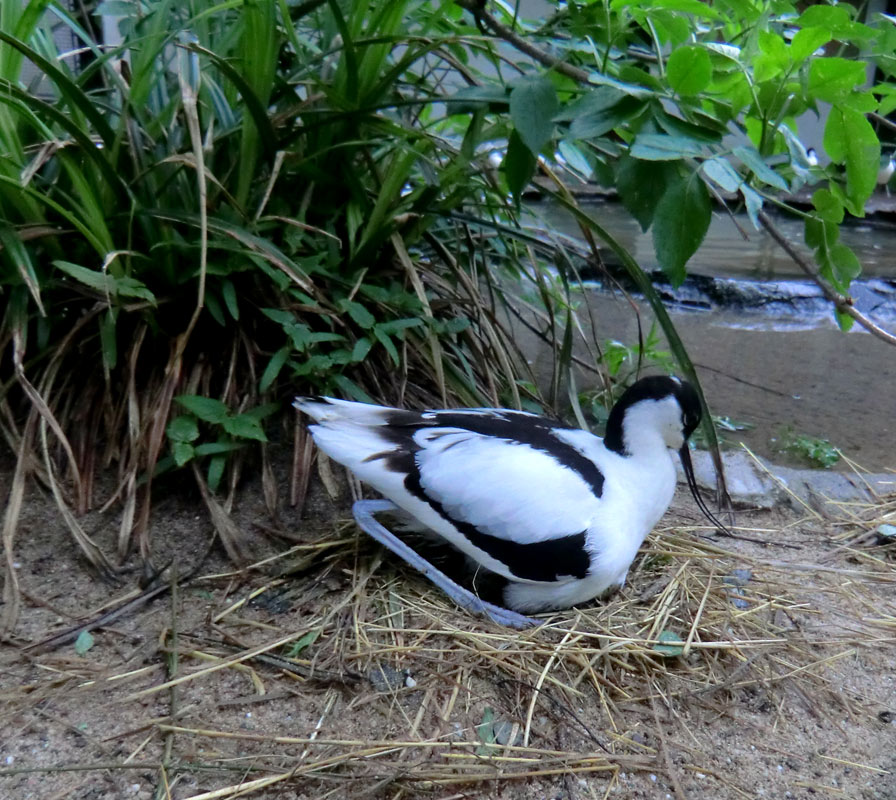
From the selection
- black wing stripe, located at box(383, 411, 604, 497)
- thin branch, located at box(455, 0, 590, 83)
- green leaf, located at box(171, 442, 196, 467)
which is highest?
thin branch, located at box(455, 0, 590, 83)

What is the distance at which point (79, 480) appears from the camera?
2.23 metres

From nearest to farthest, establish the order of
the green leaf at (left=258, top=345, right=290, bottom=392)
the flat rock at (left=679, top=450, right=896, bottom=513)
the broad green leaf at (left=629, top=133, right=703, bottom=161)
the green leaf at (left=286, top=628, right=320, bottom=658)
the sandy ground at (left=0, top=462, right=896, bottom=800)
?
the broad green leaf at (left=629, top=133, right=703, bottom=161) → the sandy ground at (left=0, top=462, right=896, bottom=800) → the green leaf at (left=286, top=628, right=320, bottom=658) → the green leaf at (left=258, top=345, right=290, bottom=392) → the flat rock at (left=679, top=450, right=896, bottom=513)

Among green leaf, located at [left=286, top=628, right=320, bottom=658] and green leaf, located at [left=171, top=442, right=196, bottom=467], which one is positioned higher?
green leaf, located at [left=171, top=442, right=196, bottom=467]

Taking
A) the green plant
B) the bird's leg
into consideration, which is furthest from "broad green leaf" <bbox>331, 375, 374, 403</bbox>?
the bird's leg

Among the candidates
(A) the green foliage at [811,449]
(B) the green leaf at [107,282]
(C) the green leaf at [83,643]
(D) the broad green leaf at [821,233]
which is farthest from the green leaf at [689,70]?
(A) the green foliage at [811,449]

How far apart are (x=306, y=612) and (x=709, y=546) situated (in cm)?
116

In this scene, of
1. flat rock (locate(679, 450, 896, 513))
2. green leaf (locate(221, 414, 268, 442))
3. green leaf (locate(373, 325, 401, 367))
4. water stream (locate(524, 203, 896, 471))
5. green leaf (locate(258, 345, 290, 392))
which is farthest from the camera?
→ water stream (locate(524, 203, 896, 471))

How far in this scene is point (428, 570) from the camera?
2109 millimetres

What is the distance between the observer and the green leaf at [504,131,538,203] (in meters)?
1.86

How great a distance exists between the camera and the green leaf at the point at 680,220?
1593mm

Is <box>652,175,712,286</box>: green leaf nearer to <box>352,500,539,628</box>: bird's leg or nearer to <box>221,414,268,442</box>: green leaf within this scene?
<box>352,500,539,628</box>: bird's leg

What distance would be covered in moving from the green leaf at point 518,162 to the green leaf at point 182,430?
3.33 ft

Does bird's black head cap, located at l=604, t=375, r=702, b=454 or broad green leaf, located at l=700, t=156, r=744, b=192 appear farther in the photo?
bird's black head cap, located at l=604, t=375, r=702, b=454

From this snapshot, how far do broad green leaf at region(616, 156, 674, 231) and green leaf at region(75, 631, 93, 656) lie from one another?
5.03 feet
